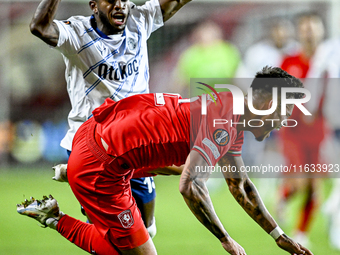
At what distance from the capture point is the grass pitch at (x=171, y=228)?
14.0ft

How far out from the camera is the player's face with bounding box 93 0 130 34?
3.35 meters

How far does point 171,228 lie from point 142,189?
153 cm

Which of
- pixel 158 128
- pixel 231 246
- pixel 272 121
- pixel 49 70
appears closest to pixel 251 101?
pixel 272 121

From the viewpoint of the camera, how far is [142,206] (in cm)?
362

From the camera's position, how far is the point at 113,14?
11.0 ft

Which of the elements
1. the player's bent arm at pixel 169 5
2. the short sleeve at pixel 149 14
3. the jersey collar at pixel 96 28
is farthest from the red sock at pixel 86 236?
the player's bent arm at pixel 169 5

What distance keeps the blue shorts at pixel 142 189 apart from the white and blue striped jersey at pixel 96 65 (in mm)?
432

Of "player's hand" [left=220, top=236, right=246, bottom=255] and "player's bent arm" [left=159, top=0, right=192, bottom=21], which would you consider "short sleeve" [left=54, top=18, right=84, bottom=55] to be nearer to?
"player's bent arm" [left=159, top=0, right=192, bottom=21]

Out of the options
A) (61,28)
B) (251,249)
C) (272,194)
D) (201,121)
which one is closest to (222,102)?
(201,121)

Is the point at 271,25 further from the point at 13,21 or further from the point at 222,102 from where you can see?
the point at 222,102

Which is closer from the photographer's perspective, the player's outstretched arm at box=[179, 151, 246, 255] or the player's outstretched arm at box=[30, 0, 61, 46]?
the player's outstretched arm at box=[179, 151, 246, 255]

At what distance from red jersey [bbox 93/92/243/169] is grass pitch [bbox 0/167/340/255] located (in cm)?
163

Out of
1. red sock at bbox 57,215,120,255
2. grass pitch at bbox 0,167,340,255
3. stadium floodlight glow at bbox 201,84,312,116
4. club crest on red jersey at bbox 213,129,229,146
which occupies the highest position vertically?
stadium floodlight glow at bbox 201,84,312,116

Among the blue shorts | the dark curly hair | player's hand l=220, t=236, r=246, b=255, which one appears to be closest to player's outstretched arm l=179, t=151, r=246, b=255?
player's hand l=220, t=236, r=246, b=255
